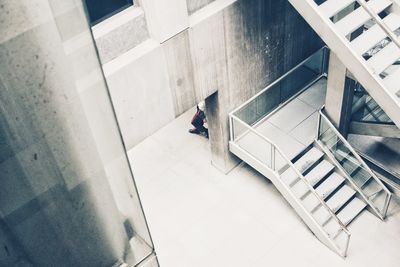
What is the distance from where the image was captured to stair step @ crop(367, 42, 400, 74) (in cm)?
650

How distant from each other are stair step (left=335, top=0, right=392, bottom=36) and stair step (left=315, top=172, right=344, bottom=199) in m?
3.12

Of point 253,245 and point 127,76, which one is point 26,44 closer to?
point 127,76

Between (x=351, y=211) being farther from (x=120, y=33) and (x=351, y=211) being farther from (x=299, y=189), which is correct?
(x=120, y=33)

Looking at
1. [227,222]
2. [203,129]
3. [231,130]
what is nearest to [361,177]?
[231,130]

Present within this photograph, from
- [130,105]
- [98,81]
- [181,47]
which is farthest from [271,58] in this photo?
[98,81]

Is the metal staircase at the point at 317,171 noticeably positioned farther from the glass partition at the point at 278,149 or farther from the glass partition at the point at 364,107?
the glass partition at the point at 364,107

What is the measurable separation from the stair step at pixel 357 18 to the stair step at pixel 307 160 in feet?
9.02

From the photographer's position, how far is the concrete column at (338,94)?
779 centimetres

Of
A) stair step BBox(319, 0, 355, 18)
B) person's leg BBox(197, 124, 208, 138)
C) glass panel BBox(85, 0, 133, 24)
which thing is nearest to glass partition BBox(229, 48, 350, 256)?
person's leg BBox(197, 124, 208, 138)

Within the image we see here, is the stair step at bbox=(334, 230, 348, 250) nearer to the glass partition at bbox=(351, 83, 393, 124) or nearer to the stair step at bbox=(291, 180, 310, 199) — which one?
the stair step at bbox=(291, 180, 310, 199)

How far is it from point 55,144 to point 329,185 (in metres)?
8.02

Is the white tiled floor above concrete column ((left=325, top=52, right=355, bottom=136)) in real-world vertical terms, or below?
below

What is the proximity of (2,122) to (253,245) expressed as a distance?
7.89 m

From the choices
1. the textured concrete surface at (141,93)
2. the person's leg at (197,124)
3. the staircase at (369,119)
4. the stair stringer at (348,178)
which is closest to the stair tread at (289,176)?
the stair stringer at (348,178)
